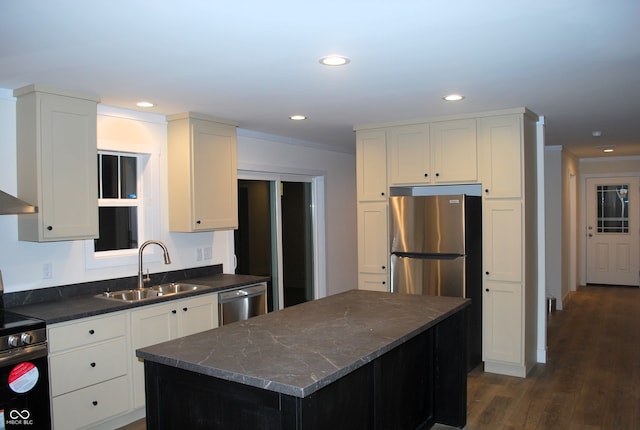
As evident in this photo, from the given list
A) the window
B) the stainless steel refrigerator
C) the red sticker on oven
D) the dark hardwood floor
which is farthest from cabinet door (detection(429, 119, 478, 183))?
the red sticker on oven

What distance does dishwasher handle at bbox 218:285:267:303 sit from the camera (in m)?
4.24

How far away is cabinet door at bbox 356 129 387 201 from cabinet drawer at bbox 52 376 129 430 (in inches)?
109

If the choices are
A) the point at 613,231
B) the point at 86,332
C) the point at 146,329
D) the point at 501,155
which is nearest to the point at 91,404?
the point at 86,332

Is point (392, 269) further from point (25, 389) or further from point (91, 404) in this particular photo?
point (25, 389)

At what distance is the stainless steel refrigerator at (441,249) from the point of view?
4418mm

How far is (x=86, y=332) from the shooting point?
3240 millimetres

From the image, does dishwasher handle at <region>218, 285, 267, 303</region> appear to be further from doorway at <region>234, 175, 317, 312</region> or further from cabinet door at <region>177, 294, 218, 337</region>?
doorway at <region>234, 175, 317, 312</region>

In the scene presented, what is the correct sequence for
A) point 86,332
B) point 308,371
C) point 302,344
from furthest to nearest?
point 86,332 → point 302,344 → point 308,371

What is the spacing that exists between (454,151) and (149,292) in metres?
2.89

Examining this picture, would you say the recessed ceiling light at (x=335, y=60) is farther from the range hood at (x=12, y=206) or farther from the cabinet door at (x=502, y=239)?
the cabinet door at (x=502, y=239)

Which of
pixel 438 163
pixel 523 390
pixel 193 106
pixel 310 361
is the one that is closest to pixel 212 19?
pixel 310 361

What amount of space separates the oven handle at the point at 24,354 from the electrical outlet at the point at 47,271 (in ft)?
2.49

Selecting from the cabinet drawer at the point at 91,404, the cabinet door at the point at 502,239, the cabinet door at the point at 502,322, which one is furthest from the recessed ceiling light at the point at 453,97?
the cabinet drawer at the point at 91,404

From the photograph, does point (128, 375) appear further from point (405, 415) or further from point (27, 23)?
point (27, 23)
